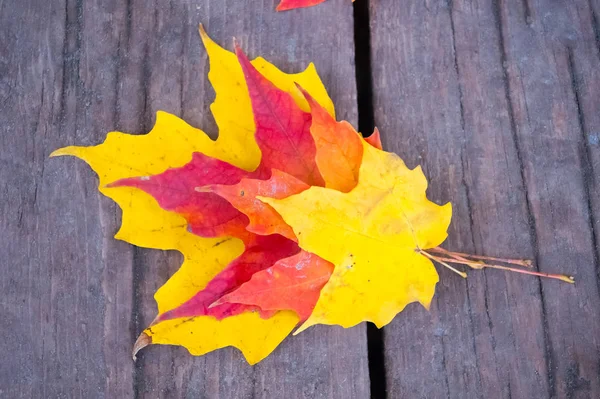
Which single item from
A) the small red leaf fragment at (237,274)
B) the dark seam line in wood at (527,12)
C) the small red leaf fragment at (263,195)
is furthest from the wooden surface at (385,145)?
the small red leaf fragment at (263,195)

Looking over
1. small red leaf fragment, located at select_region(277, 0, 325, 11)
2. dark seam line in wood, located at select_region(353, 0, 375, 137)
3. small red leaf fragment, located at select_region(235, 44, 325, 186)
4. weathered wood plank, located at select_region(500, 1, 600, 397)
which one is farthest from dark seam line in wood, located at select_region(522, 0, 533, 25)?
small red leaf fragment, located at select_region(235, 44, 325, 186)

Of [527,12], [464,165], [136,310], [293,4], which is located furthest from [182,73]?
[527,12]

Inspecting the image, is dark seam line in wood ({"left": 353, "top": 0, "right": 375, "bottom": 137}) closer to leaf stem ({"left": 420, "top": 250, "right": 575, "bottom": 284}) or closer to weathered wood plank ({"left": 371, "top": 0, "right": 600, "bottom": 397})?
weathered wood plank ({"left": 371, "top": 0, "right": 600, "bottom": 397})

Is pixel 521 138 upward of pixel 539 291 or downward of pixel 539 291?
upward

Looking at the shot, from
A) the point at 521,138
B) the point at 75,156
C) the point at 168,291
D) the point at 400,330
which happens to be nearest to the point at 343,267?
the point at 400,330

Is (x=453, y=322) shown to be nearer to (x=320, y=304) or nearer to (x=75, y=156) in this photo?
(x=320, y=304)

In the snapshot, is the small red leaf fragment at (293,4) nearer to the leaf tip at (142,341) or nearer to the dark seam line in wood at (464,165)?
the dark seam line in wood at (464,165)
